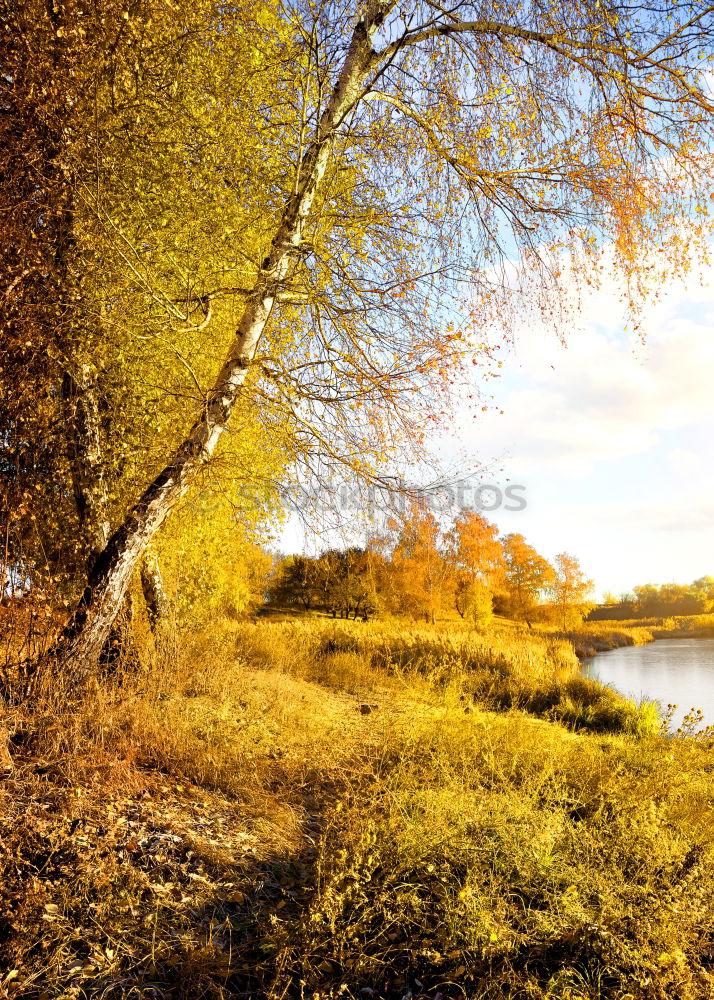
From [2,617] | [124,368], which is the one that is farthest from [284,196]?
[2,617]

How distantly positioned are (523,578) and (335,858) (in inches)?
1404

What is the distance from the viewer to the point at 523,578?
121 ft

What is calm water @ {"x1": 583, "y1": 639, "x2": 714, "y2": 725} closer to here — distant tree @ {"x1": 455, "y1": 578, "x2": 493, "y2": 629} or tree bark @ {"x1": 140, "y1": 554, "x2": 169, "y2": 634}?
distant tree @ {"x1": 455, "y1": 578, "x2": 493, "y2": 629}

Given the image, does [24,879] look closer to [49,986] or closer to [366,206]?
[49,986]

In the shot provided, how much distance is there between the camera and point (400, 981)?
8.39 feet

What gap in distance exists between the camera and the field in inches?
103

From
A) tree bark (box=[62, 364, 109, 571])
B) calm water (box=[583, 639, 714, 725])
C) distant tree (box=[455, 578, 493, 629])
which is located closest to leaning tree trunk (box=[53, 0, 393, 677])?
tree bark (box=[62, 364, 109, 571])

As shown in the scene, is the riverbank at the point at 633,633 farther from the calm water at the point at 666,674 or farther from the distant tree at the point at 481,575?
the distant tree at the point at 481,575

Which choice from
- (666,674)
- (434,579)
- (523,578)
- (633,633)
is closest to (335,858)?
(434,579)

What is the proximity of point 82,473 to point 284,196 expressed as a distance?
3.91 meters

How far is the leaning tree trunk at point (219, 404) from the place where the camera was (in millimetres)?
5352

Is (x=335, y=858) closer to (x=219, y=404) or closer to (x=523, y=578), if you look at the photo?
(x=219, y=404)

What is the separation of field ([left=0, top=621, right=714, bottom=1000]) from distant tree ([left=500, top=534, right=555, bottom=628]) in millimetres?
31045

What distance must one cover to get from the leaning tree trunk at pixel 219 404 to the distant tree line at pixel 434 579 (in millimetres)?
1653
